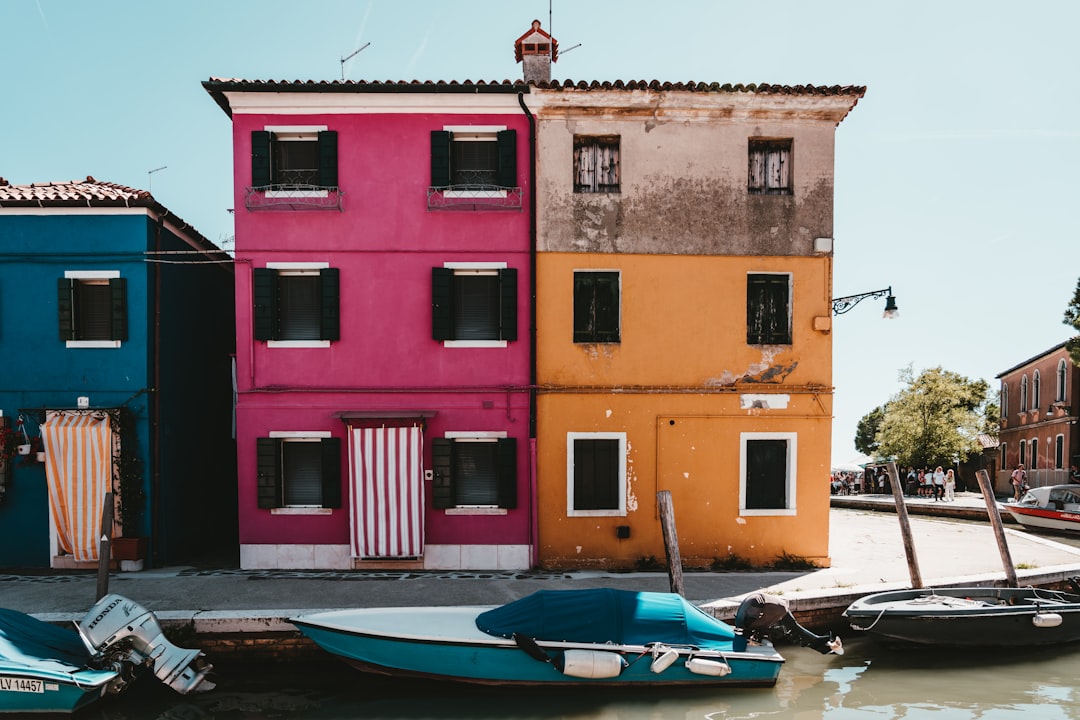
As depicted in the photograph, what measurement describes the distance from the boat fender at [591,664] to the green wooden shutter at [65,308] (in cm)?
1087

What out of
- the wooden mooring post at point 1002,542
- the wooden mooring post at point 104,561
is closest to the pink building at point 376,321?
the wooden mooring post at point 104,561

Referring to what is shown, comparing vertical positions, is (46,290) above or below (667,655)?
above

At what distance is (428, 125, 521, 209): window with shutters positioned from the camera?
42.3 feet

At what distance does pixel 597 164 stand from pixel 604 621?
8434 mm

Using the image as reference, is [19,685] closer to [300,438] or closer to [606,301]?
[300,438]

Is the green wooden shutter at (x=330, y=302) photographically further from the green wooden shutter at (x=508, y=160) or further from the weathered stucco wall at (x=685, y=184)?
the weathered stucco wall at (x=685, y=184)

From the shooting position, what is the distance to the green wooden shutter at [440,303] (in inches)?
505

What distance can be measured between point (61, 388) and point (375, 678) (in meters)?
8.42

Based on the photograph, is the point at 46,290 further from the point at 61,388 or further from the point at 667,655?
the point at 667,655

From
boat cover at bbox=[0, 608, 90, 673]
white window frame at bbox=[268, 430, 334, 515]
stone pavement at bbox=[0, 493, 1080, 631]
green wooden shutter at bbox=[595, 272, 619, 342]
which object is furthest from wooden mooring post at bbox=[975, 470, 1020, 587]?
boat cover at bbox=[0, 608, 90, 673]

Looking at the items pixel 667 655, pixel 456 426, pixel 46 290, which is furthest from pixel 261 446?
pixel 667 655

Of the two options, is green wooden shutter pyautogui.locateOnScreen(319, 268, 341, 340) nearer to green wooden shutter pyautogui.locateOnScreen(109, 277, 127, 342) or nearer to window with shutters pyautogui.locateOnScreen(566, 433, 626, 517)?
green wooden shutter pyautogui.locateOnScreen(109, 277, 127, 342)

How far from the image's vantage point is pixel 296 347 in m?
12.9

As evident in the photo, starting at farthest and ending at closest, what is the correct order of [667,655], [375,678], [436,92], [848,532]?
[848,532]
[436,92]
[375,678]
[667,655]
